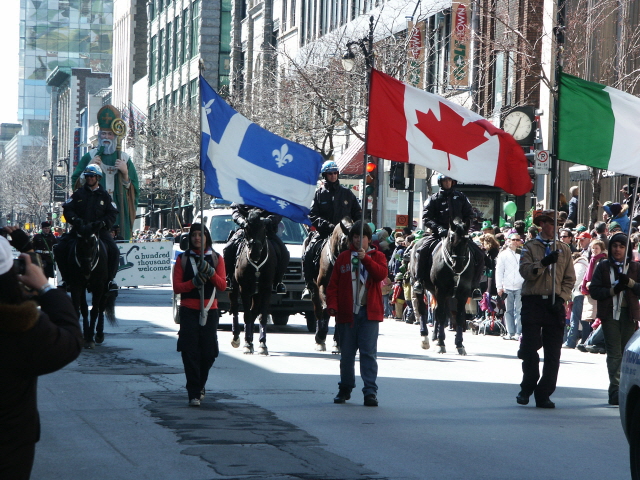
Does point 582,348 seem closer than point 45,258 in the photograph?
Yes

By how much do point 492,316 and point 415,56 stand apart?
15558mm

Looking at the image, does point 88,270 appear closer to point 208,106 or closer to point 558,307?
point 208,106

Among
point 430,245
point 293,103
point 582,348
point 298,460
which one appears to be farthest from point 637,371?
point 293,103

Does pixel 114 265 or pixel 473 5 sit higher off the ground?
pixel 473 5

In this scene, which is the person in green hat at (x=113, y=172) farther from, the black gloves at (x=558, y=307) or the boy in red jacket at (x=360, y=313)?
the black gloves at (x=558, y=307)

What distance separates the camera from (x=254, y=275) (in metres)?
15.9

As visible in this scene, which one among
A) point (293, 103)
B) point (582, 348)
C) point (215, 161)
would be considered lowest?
point (582, 348)

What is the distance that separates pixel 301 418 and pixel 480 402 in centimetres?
225

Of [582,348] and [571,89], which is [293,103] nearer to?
[582,348]

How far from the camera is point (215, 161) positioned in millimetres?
11820

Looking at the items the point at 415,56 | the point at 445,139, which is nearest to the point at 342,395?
the point at 445,139

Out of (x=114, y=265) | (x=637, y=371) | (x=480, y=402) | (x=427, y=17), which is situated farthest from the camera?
(x=427, y=17)

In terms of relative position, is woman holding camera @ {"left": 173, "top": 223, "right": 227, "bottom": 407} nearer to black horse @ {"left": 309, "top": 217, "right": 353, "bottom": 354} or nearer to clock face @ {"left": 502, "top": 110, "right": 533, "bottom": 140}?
black horse @ {"left": 309, "top": 217, "right": 353, "bottom": 354}

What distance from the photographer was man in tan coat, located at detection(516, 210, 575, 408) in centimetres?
1111
